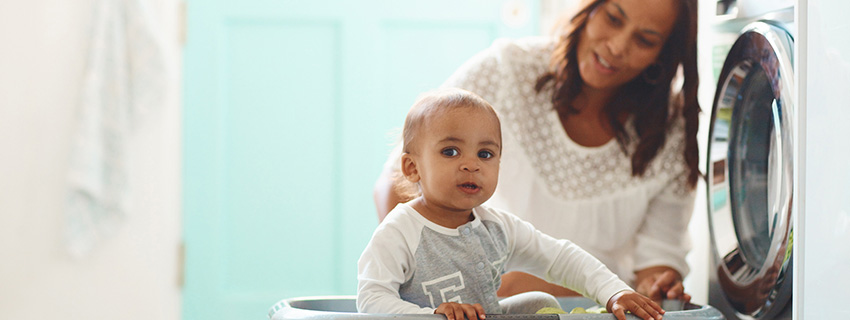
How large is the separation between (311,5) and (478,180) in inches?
66.6

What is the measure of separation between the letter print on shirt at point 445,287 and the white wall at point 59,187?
38.2 inches

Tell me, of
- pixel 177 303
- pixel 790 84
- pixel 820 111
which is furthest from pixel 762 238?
pixel 177 303

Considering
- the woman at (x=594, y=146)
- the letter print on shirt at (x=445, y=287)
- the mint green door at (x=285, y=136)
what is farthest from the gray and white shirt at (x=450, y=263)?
the mint green door at (x=285, y=136)

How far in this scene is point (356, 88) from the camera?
258cm

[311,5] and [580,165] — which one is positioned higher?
[311,5]

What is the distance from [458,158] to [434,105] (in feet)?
0.25

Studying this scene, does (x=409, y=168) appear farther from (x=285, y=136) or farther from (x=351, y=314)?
(x=285, y=136)

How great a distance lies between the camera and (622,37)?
1.42 metres

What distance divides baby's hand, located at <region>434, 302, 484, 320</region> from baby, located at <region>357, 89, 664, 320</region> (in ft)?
0.22

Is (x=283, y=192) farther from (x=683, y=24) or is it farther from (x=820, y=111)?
(x=820, y=111)

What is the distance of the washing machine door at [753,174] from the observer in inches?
→ 44.6

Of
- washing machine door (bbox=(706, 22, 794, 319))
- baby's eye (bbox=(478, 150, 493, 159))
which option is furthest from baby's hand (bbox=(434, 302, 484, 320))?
washing machine door (bbox=(706, 22, 794, 319))

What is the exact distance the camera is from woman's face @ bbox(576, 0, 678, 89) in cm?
141

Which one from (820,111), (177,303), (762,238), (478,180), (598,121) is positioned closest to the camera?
(820,111)
